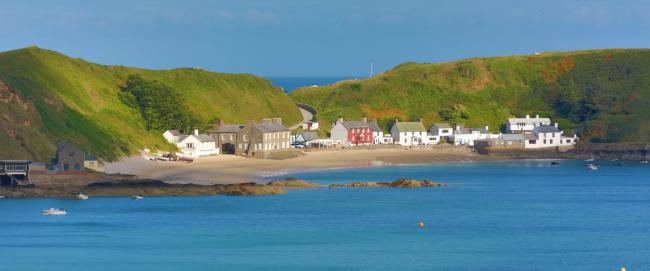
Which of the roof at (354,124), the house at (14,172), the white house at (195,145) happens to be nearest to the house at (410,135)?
the roof at (354,124)

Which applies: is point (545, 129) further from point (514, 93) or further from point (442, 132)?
point (514, 93)

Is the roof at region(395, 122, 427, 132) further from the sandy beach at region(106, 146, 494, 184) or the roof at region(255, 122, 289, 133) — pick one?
the roof at region(255, 122, 289, 133)

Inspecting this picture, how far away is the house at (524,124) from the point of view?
167 m

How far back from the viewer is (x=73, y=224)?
87.2 metres

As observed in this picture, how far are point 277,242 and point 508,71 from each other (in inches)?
4647

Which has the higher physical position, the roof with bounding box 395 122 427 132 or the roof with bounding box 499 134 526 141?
the roof with bounding box 395 122 427 132

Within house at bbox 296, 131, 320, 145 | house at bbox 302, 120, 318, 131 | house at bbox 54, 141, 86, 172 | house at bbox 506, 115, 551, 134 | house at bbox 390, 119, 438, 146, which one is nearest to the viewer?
house at bbox 54, 141, 86, 172

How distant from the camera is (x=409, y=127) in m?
162

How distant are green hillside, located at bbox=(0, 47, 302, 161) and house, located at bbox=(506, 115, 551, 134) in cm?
2600

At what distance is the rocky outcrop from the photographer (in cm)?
9956

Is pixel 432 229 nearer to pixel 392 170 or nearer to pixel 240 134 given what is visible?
pixel 392 170

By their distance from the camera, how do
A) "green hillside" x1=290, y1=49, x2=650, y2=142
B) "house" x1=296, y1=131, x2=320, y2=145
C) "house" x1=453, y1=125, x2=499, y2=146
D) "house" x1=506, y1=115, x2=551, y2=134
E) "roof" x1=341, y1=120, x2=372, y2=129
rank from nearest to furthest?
"house" x1=296, y1=131, x2=320, y2=145, "roof" x1=341, y1=120, x2=372, y2=129, "house" x1=453, y1=125, x2=499, y2=146, "house" x1=506, y1=115, x2=551, y2=134, "green hillside" x1=290, y1=49, x2=650, y2=142

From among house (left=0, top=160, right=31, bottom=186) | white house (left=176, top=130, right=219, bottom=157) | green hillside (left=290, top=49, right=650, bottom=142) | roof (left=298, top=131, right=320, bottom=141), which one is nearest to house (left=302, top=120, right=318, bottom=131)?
green hillside (left=290, top=49, right=650, bottom=142)

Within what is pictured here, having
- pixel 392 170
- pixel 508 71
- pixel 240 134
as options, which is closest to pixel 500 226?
pixel 392 170
